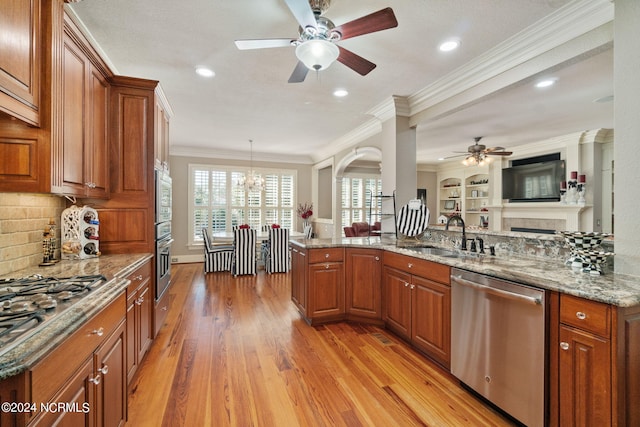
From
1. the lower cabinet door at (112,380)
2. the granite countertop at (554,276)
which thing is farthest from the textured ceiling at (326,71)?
the lower cabinet door at (112,380)

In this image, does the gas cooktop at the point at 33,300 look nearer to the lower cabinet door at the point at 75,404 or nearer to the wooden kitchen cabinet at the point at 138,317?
the lower cabinet door at the point at 75,404

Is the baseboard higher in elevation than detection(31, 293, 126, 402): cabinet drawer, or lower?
lower

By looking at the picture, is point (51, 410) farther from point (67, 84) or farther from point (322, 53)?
point (322, 53)

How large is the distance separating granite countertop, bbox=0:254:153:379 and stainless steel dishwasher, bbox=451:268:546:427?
7.10ft

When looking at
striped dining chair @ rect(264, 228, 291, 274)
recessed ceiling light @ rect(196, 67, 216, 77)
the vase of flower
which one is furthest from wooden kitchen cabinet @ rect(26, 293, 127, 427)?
the vase of flower

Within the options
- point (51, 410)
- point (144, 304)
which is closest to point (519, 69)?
point (51, 410)

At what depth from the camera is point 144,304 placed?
242 centimetres

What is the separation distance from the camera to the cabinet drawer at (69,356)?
884 mm

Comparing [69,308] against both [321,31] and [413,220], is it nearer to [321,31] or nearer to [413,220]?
[321,31]

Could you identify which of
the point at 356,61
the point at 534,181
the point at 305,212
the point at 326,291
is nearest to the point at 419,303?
the point at 326,291

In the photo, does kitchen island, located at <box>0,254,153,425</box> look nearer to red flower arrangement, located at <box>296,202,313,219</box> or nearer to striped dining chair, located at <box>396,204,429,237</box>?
striped dining chair, located at <box>396,204,429,237</box>

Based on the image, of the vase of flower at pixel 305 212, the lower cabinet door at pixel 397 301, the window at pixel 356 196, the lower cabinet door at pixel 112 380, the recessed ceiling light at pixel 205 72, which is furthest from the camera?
the window at pixel 356 196

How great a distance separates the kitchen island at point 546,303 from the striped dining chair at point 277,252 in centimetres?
234

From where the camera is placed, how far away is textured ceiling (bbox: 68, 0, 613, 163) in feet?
6.81
